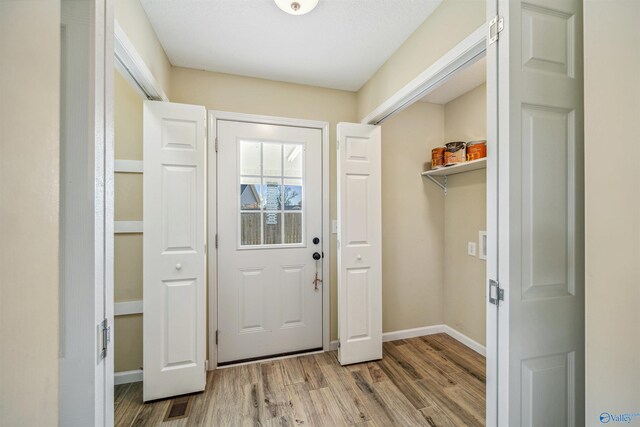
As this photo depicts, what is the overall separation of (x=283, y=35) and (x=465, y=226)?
2.31 meters

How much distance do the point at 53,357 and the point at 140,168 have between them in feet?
6.25

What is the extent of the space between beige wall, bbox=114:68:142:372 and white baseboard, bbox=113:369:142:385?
28 millimetres

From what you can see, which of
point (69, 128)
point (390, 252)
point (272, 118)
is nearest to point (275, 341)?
point (390, 252)

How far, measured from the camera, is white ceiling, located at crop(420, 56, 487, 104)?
2157 mm

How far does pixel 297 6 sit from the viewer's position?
1452mm

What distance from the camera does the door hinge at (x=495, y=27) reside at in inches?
33.7

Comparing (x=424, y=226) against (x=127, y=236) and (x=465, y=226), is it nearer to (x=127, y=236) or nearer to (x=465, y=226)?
(x=465, y=226)

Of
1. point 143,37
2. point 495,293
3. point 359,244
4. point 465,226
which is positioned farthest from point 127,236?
point 465,226

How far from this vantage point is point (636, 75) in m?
0.66

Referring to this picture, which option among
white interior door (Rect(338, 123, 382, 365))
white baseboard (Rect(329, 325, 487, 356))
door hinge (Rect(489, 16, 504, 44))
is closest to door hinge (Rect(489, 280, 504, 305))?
door hinge (Rect(489, 16, 504, 44))

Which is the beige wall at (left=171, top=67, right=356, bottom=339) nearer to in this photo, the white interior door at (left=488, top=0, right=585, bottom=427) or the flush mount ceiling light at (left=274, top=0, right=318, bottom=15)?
the flush mount ceiling light at (left=274, top=0, right=318, bottom=15)

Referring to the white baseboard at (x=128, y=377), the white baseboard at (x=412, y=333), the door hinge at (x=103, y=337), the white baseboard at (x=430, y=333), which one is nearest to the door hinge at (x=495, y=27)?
the door hinge at (x=103, y=337)

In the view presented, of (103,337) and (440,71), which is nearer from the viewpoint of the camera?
(103,337)

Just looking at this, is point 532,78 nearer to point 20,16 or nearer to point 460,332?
point 20,16
